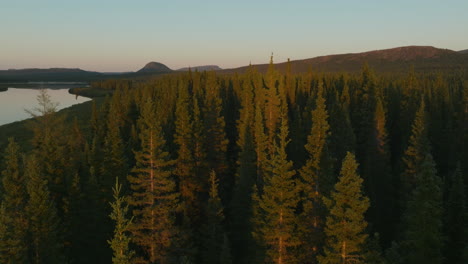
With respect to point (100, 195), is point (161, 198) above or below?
above

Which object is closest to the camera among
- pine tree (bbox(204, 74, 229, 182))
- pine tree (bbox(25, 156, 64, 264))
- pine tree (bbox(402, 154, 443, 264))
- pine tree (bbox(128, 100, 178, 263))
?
pine tree (bbox(402, 154, 443, 264))

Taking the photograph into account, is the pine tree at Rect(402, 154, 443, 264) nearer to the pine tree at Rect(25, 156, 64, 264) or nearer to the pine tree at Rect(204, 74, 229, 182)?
the pine tree at Rect(25, 156, 64, 264)

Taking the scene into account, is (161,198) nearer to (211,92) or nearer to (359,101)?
(211,92)

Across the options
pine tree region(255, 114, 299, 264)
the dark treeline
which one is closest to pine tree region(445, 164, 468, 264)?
the dark treeline

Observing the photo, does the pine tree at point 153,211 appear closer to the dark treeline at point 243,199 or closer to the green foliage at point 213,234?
the dark treeline at point 243,199

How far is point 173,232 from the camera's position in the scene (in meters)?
25.2

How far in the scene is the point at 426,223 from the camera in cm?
2478

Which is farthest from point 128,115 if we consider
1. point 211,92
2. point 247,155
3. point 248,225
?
point 248,225

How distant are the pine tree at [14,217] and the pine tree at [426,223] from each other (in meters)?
26.5

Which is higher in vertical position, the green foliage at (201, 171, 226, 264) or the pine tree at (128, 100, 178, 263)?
the pine tree at (128, 100, 178, 263)

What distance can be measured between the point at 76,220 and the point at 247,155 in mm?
19627

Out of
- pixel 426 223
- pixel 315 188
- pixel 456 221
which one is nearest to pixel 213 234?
pixel 315 188

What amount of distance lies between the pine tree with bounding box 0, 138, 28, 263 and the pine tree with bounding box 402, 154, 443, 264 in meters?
26.5

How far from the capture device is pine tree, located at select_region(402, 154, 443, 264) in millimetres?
24469
